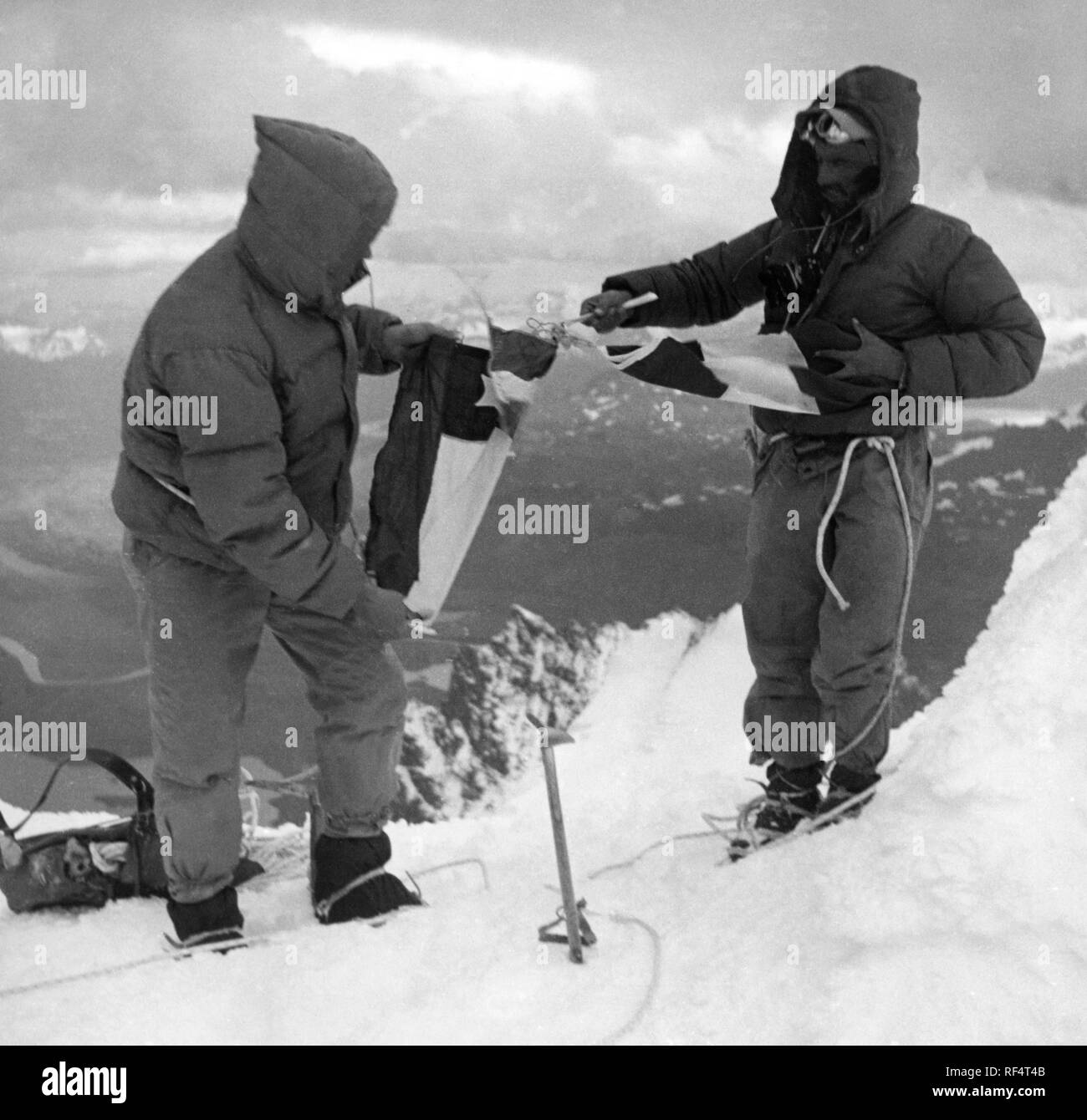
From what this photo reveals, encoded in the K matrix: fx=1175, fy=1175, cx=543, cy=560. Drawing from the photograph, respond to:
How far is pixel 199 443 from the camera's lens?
4.84 ft

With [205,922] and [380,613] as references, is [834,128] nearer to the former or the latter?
[380,613]

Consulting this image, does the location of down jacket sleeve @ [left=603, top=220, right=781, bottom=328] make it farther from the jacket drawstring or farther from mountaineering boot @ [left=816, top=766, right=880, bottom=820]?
mountaineering boot @ [left=816, top=766, right=880, bottom=820]

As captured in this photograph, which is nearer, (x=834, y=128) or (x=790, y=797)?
(x=834, y=128)

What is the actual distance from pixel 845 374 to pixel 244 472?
844 millimetres

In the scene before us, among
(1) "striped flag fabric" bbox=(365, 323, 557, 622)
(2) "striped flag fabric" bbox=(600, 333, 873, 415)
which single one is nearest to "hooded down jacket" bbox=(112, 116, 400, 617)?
(1) "striped flag fabric" bbox=(365, 323, 557, 622)

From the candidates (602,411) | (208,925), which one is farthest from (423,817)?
(208,925)

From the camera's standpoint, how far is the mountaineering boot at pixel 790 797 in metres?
1.90

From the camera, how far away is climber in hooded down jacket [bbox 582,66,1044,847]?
165cm

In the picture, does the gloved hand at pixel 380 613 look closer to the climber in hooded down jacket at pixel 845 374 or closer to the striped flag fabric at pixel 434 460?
the striped flag fabric at pixel 434 460

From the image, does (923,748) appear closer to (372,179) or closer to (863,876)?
(863,876)

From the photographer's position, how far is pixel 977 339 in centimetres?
164

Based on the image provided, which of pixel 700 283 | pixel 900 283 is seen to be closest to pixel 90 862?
pixel 700 283

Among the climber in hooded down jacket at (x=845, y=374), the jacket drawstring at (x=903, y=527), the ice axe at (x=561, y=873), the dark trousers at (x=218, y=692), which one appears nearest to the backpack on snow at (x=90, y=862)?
the dark trousers at (x=218, y=692)

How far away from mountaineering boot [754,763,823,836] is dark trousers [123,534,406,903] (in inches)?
24.9
